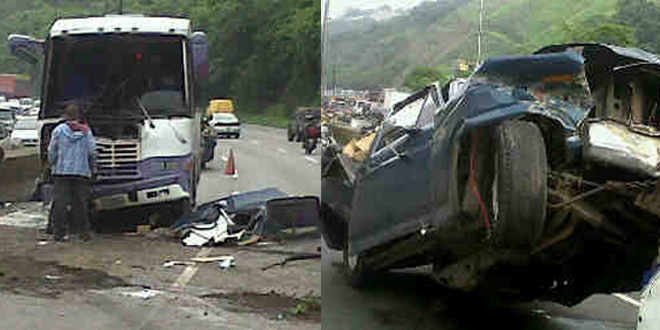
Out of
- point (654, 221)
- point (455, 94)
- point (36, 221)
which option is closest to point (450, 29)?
point (455, 94)

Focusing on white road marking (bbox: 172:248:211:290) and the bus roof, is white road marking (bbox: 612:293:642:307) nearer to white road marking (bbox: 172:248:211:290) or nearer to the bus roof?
white road marking (bbox: 172:248:211:290)

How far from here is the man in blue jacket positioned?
12.1 feet

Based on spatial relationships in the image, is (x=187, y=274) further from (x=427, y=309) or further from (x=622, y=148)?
(x=622, y=148)

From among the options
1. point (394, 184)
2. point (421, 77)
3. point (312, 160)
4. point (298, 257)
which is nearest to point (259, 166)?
point (298, 257)

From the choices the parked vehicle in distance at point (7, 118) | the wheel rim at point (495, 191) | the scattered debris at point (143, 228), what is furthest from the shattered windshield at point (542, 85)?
the parked vehicle in distance at point (7, 118)

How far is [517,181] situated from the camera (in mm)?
3068

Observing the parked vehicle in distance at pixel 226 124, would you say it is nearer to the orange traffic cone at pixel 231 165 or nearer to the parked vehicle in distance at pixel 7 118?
the orange traffic cone at pixel 231 165

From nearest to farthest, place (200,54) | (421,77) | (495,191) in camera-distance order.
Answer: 1. (421,77)
2. (495,191)
3. (200,54)

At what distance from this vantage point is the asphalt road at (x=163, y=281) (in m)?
3.62

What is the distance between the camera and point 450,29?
2.62 meters

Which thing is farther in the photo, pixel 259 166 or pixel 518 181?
pixel 259 166

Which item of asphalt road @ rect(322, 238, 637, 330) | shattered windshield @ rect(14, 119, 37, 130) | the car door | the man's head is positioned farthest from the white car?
the car door

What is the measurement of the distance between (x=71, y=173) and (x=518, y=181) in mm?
1597

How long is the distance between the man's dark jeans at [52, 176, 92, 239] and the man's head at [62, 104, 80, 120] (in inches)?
8.9
